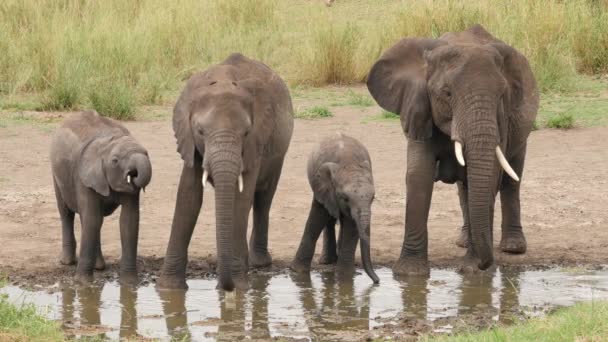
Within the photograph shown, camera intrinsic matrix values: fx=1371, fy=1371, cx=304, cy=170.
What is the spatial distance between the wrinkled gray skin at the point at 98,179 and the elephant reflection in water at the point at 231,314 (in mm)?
489

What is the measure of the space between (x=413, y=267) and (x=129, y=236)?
1830 mm

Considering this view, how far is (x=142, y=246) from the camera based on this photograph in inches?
373

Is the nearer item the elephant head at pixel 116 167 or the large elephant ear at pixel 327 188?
the elephant head at pixel 116 167

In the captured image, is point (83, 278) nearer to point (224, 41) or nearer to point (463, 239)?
point (463, 239)

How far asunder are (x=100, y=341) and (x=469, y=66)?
9.15 feet

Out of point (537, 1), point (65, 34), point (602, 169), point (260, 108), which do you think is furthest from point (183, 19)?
point (260, 108)

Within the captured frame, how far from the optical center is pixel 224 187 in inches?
302

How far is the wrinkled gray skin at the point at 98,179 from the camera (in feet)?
27.1

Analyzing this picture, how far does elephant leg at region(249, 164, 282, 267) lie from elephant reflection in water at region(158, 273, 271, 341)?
0.39m

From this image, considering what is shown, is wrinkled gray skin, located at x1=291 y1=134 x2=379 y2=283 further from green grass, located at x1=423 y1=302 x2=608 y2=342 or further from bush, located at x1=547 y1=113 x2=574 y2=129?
bush, located at x1=547 y1=113 x2=574 y2=129

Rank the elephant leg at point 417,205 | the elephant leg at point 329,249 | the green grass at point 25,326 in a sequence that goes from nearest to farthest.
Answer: the green grass at point 25,326
the elephant leg at point 417,205
the elephant leg at point 329,249

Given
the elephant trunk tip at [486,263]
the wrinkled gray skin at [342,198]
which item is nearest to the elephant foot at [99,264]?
the wrinkled gray skin at [342,198]

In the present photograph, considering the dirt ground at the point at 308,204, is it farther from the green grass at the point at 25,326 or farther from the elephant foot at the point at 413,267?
the green grass at the point at 25,326

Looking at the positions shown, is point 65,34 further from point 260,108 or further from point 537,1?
point 260,108
